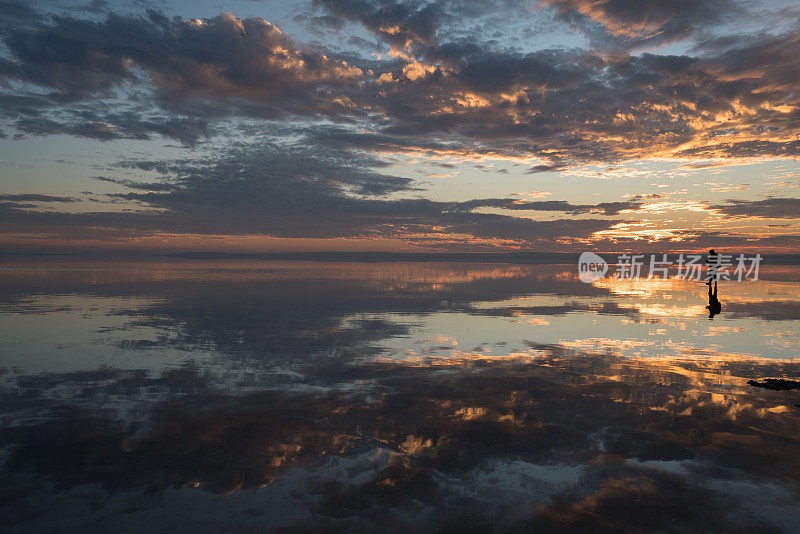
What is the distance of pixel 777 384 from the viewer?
1780 centimetres

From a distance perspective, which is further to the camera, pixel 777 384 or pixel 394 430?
pixel 777 384

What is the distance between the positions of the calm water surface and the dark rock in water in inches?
15.2

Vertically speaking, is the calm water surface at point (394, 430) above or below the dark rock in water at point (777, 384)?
below

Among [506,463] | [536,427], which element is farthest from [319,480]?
[536,427]

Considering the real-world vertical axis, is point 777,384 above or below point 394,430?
above

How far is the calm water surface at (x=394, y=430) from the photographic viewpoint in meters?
9.62

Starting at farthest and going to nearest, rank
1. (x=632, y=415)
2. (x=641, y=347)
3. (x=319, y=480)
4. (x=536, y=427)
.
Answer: (x=641, y=347) → (x=632, y=415) → (x=536, y=427) → (x=319, y=480)

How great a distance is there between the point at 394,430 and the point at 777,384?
13.9m

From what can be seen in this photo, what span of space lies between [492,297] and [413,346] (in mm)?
25182

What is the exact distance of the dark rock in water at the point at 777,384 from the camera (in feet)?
57.8

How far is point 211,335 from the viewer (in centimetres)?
2670

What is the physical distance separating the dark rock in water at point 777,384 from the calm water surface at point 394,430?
15.2 inches

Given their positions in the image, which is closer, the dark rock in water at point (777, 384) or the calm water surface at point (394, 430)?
the calm water surface at point (394, 430)

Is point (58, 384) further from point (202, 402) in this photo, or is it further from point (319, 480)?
point (319, 480)
